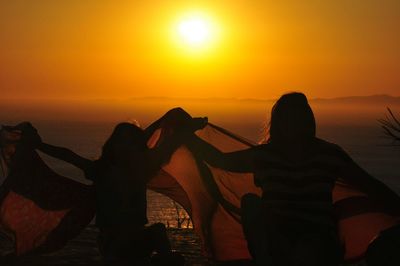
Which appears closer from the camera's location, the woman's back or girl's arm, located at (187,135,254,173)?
the woman's back

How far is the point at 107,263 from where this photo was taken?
7.26 m

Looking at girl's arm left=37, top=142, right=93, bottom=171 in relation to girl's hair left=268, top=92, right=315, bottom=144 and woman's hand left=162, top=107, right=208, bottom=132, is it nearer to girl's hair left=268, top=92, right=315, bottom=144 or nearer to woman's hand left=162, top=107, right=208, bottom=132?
woman's hand left=162, top=107, right=208, bottom=132

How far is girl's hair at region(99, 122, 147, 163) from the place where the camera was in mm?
7152

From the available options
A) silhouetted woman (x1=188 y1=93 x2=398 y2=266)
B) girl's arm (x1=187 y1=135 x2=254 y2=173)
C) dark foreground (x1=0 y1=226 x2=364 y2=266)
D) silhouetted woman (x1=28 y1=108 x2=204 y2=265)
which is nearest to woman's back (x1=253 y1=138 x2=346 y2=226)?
silhouetted woman (x1=188 y1=93 x2=398 y2=266)

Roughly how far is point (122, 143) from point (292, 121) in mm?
1965

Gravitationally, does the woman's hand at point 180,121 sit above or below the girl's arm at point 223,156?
above

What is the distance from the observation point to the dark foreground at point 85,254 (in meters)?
7.44

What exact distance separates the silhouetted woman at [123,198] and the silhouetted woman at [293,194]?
1400 millimetres

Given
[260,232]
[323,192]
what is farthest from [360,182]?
Answer: [260,232]

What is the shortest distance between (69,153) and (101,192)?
0.56 m

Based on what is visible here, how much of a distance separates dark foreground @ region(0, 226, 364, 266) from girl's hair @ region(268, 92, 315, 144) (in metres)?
2.19

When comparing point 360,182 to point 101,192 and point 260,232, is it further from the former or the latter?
point 101,192

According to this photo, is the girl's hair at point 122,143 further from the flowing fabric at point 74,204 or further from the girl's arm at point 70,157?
the flowing fabric at point 74,204

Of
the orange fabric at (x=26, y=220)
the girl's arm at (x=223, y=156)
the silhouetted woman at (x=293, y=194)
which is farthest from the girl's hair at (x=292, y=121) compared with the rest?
the orange fabric at (x=26, y=220)
